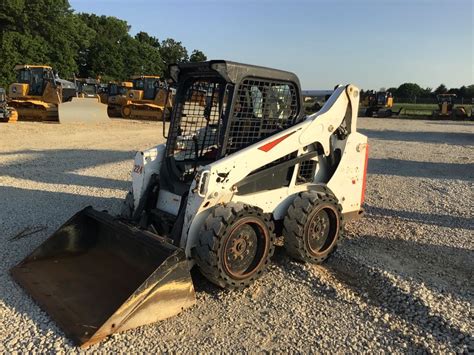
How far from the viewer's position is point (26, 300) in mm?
3863

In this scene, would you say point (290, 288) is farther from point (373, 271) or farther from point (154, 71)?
point (154, 71)

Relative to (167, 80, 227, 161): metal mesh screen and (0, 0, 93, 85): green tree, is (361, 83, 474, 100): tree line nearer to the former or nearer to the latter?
(0, 0, 93, 85): green tree

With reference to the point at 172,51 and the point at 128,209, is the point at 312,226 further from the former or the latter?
the point at 172,51

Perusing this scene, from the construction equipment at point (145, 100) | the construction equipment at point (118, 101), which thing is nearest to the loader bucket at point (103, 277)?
the construction equipment at point (145, 100)

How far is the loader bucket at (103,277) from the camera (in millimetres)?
3357

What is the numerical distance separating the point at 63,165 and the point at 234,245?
7.37m

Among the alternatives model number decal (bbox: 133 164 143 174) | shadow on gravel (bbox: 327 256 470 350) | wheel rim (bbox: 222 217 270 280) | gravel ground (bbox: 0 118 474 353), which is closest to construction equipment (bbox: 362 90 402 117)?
gravel ground (bbox: 0 118 474 353)

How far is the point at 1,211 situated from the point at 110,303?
358 cm

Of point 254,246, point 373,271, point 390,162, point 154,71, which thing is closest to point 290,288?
point 254,246

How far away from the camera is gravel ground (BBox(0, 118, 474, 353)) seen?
334cm

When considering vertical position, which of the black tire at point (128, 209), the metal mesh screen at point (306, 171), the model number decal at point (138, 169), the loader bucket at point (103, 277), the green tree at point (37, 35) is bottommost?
the loader bucket at point (103, 277)

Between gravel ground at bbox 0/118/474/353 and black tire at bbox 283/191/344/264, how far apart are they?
0.17m

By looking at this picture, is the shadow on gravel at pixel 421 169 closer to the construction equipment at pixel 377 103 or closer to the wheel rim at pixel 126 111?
the wheel rim at pixel 126 111

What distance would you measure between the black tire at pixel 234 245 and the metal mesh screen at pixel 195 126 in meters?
1.19
